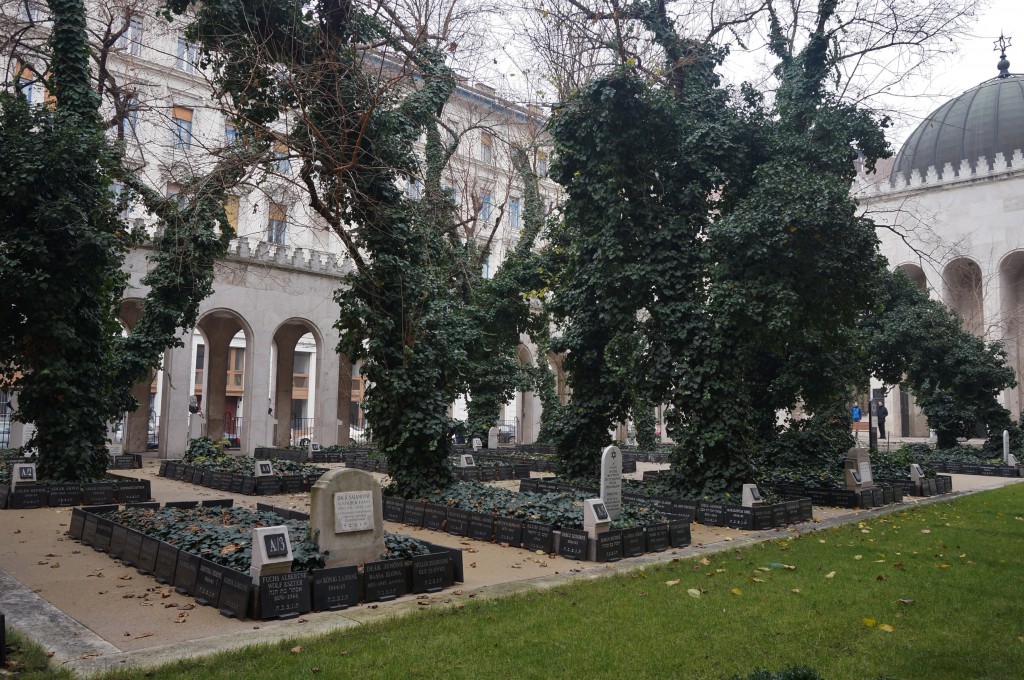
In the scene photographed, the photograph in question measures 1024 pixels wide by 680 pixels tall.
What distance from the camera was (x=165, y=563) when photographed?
8.38 m

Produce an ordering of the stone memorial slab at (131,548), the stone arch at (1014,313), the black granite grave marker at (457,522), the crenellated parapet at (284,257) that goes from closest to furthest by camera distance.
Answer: the stone memorial slab at (131,548)
the black granite grave marker at (457,522)
the crenellated parapet at (284,257)
the stone arch at (1014,313)

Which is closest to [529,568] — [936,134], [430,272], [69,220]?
[430,272]

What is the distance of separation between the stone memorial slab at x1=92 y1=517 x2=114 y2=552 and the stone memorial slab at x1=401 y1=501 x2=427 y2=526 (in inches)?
190

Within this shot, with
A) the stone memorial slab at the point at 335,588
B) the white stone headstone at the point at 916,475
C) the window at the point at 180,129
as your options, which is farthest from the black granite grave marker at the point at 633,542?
the white stone headstone at the point at 916,475

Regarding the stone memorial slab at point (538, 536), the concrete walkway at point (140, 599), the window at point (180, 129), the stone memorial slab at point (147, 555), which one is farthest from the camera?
the window at point (180, 129)

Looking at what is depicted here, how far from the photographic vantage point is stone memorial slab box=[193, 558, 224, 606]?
24.3 ft

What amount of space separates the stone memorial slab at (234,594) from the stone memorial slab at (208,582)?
3.1 inches

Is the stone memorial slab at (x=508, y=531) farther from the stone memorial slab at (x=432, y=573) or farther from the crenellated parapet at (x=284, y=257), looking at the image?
the crenellated parapet at (x=284, y=257)

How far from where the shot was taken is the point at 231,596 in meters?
7.17

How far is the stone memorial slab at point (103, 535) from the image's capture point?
9.95 m

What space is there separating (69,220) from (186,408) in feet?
47.8

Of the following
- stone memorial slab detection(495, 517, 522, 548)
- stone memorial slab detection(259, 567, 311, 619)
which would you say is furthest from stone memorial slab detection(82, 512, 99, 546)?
stone memorial slab detection(495, 517, 522, 548)

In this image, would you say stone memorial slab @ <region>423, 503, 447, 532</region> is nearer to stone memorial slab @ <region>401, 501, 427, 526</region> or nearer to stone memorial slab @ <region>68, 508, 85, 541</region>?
stone memorial slab @ <region>401, 501, 427, 526</region>

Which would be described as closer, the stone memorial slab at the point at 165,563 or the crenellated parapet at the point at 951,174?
the stone memorial slab at the point at 165,563
